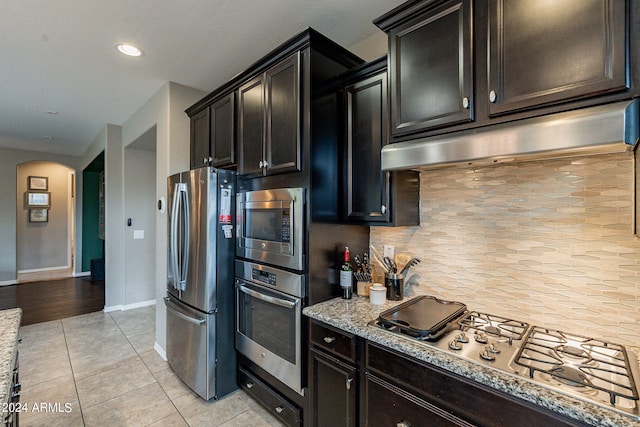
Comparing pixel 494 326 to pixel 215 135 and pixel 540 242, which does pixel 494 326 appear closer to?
pixel 540 242

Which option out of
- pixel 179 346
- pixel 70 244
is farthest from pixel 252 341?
pixel 70 244

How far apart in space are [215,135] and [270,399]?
2.19 m

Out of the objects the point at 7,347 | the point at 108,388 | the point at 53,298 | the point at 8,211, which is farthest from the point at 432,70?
the point at 8,211

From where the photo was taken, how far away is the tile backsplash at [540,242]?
1.28 metres

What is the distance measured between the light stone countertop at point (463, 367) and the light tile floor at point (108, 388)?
1048mm

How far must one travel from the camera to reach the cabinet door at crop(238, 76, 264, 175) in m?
Result: 2.18

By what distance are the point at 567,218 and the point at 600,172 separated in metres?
0.24

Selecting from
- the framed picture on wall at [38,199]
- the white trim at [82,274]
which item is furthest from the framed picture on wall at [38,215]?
the white trim at [82,274]

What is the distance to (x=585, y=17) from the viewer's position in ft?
3.44

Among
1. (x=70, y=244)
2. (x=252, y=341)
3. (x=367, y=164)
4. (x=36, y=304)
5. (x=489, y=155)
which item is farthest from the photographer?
(x=70, y=244)

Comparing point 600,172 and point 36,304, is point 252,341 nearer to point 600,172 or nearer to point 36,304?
point 600,172

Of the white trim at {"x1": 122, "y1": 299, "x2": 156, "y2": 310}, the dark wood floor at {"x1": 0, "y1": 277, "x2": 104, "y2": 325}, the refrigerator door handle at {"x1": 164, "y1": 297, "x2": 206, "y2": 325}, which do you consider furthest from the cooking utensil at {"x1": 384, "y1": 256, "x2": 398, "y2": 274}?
the dark wood floor at {"x1": 0, "y1": 277, "x2": 104, "y2": 325}

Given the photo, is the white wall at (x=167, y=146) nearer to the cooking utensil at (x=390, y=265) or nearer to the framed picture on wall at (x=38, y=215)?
the cooking utensil at (x=390, y=265)

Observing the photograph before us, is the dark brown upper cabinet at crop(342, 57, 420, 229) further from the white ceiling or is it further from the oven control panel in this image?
the oven control panel
